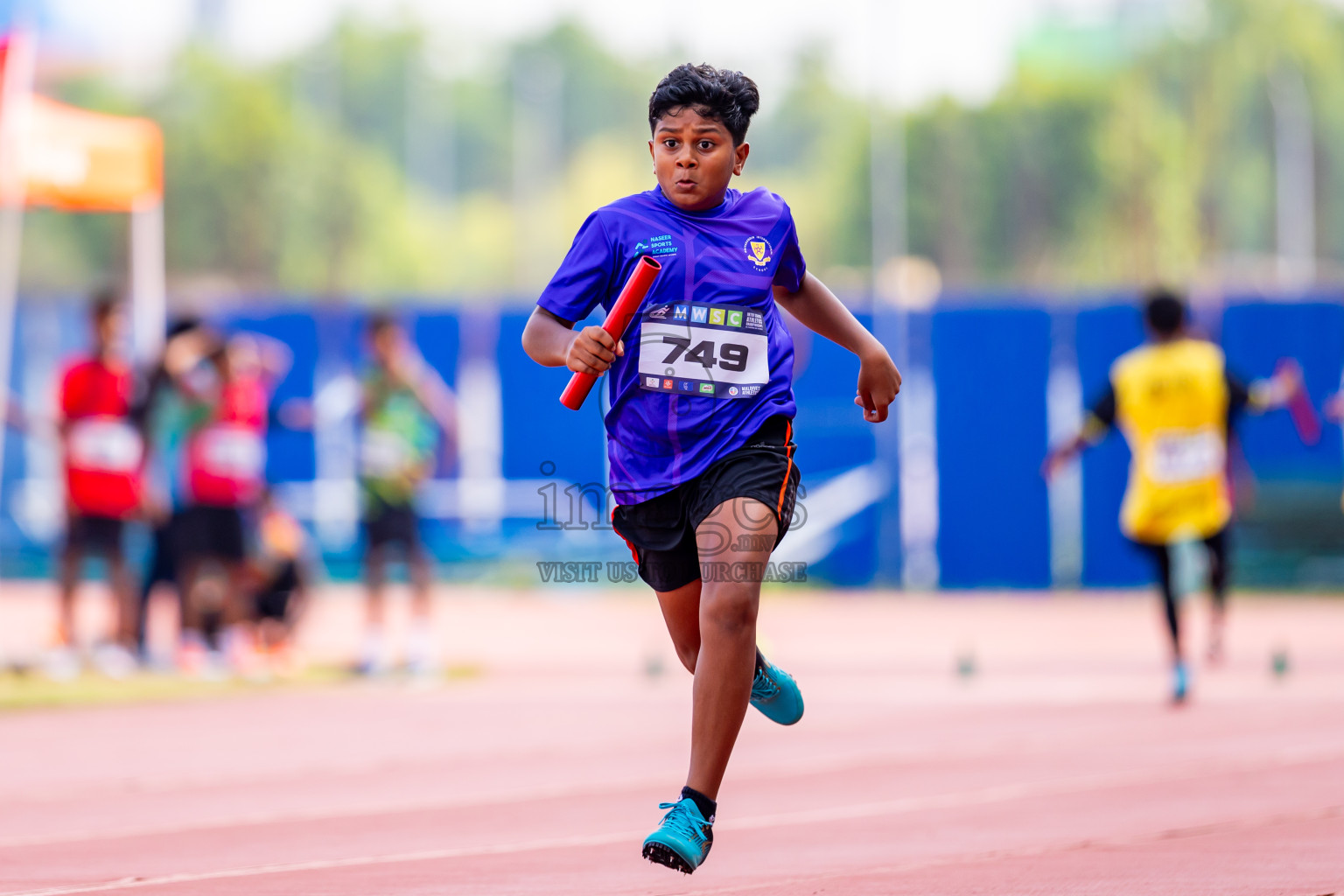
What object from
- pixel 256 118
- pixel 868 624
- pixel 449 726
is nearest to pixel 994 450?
pixel 868 624

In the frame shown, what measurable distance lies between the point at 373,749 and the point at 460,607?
9.61 metres

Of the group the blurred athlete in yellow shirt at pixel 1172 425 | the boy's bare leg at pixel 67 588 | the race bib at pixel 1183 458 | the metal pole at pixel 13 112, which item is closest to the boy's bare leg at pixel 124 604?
the boy's bare leg at pixel 67 588

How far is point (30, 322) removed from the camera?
21234mm

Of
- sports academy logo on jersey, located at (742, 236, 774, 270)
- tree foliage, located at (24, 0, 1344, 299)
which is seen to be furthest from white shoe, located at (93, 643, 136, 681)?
tree foliage, located at (24, 0, 1344, 299)

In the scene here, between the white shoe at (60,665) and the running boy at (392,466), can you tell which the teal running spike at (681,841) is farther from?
the white shoe at (60,665)

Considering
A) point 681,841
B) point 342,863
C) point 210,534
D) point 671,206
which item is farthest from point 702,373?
point 210,534

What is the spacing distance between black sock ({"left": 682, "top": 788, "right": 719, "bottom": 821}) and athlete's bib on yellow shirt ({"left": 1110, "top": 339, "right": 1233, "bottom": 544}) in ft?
20.9

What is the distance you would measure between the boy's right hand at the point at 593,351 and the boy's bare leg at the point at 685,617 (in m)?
0.75

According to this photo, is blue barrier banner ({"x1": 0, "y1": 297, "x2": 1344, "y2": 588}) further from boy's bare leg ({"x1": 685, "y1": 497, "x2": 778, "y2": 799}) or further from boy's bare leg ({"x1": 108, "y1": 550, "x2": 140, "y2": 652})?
boy's bare leg ({"x1": 685, "y1": 497, "x2": 778, "y2": 799})

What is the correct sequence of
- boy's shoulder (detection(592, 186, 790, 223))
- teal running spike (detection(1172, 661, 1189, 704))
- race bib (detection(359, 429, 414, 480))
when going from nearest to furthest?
boy's shoulder (detection(592, 186, 790, 223)), teal running spike (detection(1172, 661, 1189, 704)), race bib (detection(359, 429, 414, 480))

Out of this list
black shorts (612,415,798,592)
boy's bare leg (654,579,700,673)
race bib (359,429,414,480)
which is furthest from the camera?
race bib (359,429,414,480)

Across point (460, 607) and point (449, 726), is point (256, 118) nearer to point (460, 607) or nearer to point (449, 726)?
point (460, 607)

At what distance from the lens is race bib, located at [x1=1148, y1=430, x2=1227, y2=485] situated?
10359 millimetres

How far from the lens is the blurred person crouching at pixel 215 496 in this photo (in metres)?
11.6
